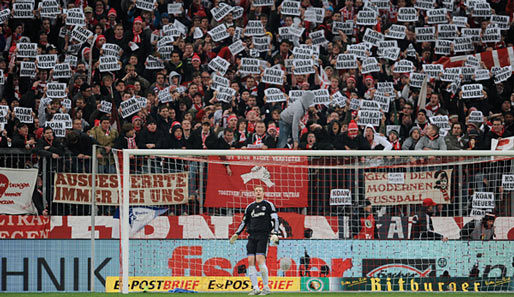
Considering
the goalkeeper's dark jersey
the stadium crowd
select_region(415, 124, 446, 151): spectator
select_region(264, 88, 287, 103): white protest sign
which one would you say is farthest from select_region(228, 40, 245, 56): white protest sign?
the goalkeeper's dark jersey

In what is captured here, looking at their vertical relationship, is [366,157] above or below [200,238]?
above

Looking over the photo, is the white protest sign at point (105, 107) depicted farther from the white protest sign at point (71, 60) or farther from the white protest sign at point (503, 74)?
the white protest sign at point (503, 74)

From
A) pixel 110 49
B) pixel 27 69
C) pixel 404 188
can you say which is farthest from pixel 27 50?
pixel 404 188

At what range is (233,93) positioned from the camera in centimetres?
1750

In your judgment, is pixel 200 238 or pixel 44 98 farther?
pixel 44 98

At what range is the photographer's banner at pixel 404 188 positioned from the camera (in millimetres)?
14953

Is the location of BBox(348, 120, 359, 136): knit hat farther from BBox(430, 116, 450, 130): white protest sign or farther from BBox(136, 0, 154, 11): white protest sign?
BBox(136, 0, 154, 11): white protest sign

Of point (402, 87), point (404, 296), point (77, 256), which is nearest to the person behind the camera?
point (404, 296)

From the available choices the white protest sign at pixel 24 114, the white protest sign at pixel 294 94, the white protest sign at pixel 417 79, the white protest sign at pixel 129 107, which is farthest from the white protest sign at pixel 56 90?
the white protest sign at pixel 417 79

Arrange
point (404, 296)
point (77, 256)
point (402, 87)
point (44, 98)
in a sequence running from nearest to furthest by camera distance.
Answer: point (404, 296), point (77, 256), point (44, 98), point (402, 87)

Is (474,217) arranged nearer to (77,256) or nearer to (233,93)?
(233,93)

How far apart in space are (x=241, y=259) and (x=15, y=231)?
433cm

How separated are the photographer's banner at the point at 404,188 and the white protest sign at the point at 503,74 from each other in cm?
462

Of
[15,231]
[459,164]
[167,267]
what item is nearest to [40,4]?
[15,231]
